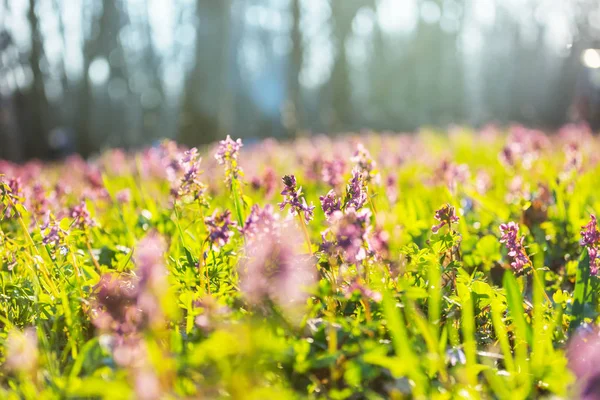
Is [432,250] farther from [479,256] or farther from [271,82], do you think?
[271,82]

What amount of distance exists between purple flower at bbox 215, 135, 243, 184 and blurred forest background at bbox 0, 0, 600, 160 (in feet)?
A: 29.7

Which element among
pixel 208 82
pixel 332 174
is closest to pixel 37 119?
pixel 208 82

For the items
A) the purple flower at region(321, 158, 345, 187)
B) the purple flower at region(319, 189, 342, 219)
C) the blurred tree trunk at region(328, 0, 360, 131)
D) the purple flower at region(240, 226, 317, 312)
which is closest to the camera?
the purple flower at region(240, 226, 317, 312)

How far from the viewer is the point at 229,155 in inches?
73.5

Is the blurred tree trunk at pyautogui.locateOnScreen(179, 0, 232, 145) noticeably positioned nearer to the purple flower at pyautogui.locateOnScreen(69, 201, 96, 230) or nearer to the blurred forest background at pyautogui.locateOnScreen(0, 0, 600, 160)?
the blurred forest background at pyautogui.locateOnScreen(0, 0, 600, 160)

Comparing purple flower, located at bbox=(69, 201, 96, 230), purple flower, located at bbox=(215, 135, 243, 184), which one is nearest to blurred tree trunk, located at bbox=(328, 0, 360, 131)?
purple flower, located at bbox=(69, 201, 96, 230)

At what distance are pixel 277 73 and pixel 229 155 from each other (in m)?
45.9

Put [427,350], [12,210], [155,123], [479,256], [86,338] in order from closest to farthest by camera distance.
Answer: [427,350] < [86,338] < [12,210] < [479,256] < [155,123]

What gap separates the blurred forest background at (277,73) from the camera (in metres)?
14.2

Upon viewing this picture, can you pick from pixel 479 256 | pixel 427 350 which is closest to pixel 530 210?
pixel 479 256

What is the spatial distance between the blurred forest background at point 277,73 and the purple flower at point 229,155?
9045 mm

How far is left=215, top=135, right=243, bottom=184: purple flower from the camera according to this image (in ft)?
6.06

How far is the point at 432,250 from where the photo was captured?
1818mm

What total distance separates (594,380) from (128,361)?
0.87 metres
